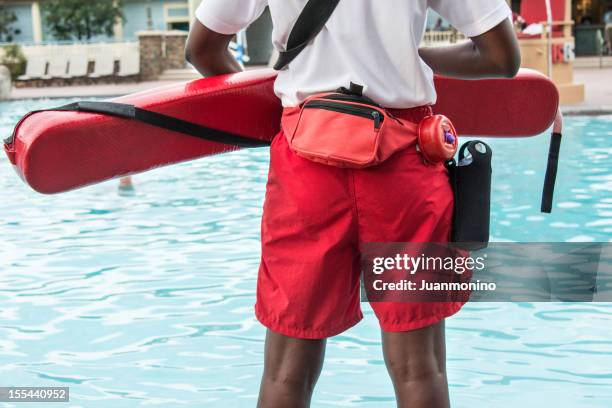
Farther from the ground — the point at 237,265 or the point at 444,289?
the point at 444,289

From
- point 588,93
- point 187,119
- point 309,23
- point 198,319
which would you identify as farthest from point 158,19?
point 309,23

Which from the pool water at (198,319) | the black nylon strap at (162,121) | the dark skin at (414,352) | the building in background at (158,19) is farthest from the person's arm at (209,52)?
the building in background at (158,19)

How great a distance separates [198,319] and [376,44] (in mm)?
2897

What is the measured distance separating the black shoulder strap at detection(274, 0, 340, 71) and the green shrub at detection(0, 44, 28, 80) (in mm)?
27740

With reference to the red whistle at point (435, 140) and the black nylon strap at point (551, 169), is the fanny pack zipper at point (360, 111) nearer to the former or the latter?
the red whistle at point (435, 140)

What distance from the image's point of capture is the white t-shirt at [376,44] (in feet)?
6.84

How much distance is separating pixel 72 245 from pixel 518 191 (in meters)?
3.73

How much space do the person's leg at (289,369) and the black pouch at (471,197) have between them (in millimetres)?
414

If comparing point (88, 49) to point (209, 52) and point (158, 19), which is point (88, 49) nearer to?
point (158, 19)

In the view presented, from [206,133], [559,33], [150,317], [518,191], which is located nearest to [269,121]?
[206,133]

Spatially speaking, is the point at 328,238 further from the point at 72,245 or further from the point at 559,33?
the point at 559,33

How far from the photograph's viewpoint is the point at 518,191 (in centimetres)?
805

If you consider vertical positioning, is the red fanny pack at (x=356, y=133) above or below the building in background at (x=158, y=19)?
above

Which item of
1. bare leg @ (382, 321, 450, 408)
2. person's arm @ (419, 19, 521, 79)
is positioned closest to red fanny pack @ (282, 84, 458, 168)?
person's arm @ (419, 19, 521, 79)
